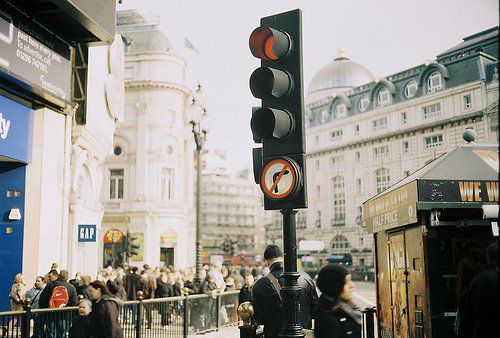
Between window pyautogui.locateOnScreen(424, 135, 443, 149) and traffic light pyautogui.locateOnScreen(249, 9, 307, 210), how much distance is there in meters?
58.7

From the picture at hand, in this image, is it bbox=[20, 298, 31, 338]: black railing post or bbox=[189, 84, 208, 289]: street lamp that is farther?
bbox=[189, 84, 208, 289]: street lamp

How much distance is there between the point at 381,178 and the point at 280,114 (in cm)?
6736

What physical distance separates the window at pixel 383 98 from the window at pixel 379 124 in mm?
1811

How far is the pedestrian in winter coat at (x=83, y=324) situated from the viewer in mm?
7230

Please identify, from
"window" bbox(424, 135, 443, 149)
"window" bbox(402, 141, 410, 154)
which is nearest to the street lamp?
"window" bbox(424, 135, 443, 149)

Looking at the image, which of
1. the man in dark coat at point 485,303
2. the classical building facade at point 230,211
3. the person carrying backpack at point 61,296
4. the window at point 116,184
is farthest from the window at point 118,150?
the classical building facade at point 230,211

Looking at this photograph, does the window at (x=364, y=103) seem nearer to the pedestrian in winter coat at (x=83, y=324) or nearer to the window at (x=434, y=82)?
the window at (x=434, y=82)

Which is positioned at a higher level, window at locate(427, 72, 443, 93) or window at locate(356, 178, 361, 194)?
window at locate(427, 72, 443, 93)

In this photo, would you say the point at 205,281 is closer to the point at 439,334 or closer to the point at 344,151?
the point at 439,334

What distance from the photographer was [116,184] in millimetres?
44500

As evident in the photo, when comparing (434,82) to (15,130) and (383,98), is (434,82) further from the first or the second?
(15,130)

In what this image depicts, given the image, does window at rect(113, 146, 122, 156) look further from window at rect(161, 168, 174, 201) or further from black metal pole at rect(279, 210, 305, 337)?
black metal pole at rect(279, 210, 305, 337)

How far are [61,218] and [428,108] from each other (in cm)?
5327

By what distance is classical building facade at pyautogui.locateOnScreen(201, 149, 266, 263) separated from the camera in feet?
399
